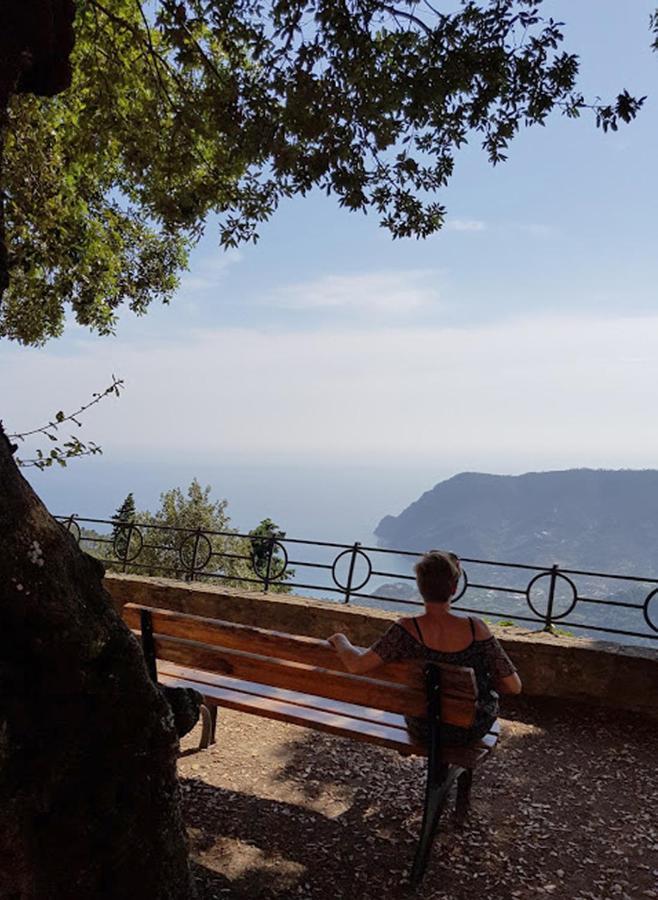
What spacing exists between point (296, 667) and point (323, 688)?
0.19 m

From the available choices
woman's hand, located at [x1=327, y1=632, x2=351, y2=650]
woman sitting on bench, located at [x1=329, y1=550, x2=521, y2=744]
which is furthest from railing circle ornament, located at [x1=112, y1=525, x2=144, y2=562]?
woman sitting on bench, located at [x1=329, y1=550, x2=521, y2=744]

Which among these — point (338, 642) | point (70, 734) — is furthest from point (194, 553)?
point (70, 734)

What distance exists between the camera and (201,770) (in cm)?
423

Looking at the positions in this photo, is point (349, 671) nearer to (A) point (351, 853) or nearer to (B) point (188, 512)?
(A) point (351, 853)

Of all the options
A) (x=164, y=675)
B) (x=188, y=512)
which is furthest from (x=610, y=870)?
(x=188, y=512)

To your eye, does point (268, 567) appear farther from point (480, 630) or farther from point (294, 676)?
point (480, 630)

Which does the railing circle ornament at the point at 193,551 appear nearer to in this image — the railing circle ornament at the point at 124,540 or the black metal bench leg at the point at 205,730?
the railing circle ornament at the point at 124,540

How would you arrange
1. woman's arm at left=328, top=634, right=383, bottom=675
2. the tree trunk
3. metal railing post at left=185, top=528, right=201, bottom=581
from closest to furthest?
the tree trunk
woman's arm at left=328, top=634, right=383, bottom=675
metal railing post at left=185, top=528, right=201, bottom=581

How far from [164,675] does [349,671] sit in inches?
53.4

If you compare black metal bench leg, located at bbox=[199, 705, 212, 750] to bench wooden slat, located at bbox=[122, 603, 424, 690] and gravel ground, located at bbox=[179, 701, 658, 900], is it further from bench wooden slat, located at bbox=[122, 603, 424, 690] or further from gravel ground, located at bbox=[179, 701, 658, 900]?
bench wooden slat, located at bbox=[122, 603, 424, 690]

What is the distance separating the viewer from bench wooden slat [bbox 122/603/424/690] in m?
3.45

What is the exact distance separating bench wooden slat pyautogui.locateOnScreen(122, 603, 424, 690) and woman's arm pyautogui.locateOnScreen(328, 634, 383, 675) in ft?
0.12

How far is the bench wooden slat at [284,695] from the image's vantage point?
11.7 feet

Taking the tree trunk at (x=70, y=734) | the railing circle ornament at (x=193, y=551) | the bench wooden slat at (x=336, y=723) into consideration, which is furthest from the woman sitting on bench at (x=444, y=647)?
the railing circle ornament at (x=193, y=551)
